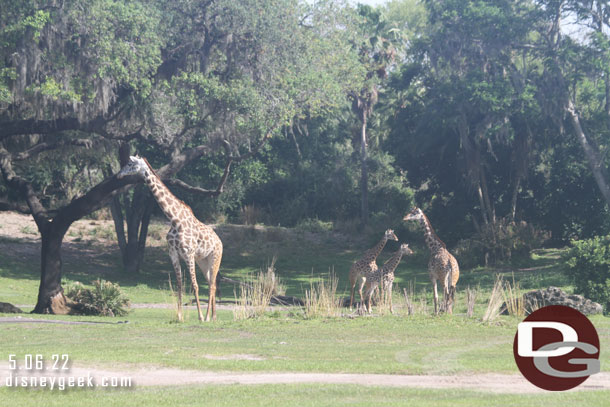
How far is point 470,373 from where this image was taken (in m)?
11.9

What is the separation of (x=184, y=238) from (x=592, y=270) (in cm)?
1210

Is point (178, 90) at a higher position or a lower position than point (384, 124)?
lower

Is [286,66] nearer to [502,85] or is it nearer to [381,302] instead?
[381,302]

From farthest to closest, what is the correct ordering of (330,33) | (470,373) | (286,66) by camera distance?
(330,33)
(286,66)
(470,373)

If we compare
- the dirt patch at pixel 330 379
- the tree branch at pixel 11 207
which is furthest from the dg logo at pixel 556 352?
the tree branch at pixel 11 207

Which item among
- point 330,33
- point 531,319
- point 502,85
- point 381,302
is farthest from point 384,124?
point 531,319

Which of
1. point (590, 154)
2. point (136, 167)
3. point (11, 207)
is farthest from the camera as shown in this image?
point (590, 154)

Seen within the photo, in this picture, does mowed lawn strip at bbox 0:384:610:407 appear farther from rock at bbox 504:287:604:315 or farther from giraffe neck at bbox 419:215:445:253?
giraffe neck at bbox 419:215:445:253

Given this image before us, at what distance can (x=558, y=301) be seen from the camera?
19844 mm

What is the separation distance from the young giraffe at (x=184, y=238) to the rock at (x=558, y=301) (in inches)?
307

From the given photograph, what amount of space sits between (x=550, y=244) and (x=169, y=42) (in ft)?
82.8

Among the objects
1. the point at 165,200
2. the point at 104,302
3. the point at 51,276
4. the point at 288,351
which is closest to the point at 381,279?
the point at 165,200

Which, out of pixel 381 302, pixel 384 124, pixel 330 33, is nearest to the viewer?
pixel 381 302

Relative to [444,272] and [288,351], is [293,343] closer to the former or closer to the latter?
[288,351]
